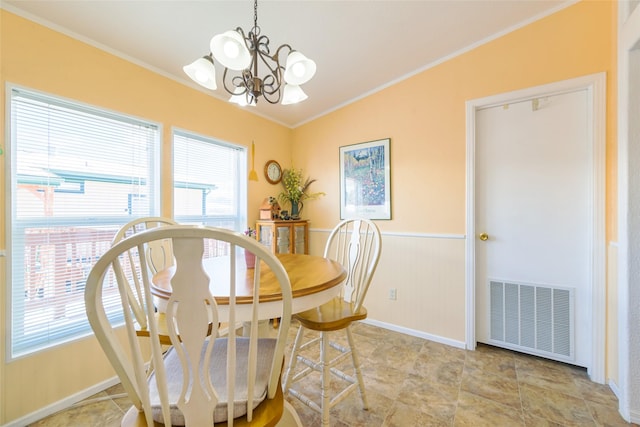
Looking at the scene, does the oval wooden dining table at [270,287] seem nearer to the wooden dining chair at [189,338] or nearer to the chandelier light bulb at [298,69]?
the wooden dining chair at [189,338]

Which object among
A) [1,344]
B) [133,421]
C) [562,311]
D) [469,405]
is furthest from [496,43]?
[1,344]

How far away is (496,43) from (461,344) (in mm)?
2494

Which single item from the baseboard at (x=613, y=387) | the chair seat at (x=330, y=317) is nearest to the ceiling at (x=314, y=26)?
the chair seat at (x=330, y=317)

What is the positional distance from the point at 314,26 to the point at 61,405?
286 centimetres

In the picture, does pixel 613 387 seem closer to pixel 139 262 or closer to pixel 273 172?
pixel 139 262

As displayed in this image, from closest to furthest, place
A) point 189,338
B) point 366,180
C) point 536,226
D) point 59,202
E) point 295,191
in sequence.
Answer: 1. point 189,338
2. point 59,202
3. point 536,226
4. point 366,180
5. point 295,191

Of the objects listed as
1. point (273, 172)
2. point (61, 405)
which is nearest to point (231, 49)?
point (273, 172)

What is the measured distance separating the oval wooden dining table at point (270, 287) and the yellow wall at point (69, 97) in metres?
1.05

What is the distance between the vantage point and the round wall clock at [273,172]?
10.1ft

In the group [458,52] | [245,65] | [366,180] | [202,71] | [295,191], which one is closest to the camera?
[245,65]

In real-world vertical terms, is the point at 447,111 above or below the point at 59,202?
above

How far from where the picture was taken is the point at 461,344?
2.26 m

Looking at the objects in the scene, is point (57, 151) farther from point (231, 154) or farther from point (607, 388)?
point (607, 388)

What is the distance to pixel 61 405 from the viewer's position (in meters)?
1.58
